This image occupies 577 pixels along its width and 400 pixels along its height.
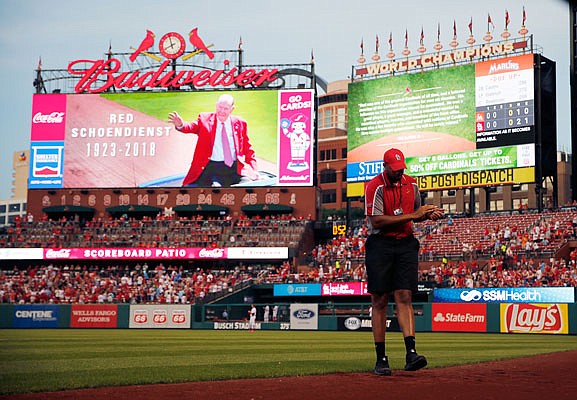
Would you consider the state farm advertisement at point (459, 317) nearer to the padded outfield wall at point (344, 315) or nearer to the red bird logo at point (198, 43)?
the padded outfield wall at point (344, 315)

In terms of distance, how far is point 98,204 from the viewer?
196 feet

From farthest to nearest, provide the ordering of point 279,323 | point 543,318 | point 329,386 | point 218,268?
point 218,268 < point 279,323 < point 543,318 < point 329,386

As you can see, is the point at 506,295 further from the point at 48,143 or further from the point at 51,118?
the point at 51,118

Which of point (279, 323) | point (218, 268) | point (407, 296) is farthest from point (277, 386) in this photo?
point (218, 268)

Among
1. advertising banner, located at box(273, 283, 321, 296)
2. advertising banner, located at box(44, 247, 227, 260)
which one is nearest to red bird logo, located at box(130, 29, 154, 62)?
advertising banner, located at box(44, 247, 227, 260)

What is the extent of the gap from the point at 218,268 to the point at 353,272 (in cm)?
1259

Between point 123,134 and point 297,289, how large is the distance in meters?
20.3

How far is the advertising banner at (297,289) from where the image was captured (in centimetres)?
4444

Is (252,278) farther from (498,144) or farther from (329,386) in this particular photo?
(329,386)

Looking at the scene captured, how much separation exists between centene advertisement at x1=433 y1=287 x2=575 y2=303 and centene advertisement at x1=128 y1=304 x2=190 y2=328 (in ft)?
40.2

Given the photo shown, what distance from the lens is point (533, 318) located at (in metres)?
32.2

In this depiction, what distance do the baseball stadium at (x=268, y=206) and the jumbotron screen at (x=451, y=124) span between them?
0.29ft

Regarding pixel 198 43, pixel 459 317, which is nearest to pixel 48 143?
pixel 198 43

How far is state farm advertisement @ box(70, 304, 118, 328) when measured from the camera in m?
39.9
